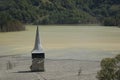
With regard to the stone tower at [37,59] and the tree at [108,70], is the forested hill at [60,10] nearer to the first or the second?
the stone tower at [37,59]

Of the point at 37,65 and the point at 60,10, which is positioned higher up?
the point at 60,10

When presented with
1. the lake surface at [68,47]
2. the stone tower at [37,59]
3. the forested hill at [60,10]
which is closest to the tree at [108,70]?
the stone tower at [37,59]

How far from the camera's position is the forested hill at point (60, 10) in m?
123

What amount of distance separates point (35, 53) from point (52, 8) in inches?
4667

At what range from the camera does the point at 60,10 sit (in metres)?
137

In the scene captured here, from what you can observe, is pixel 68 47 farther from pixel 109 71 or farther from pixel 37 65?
pixel 109 71

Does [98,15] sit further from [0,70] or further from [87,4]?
[0,70]

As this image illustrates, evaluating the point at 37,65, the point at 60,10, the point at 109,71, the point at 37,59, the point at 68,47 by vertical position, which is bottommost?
the point at 68,47

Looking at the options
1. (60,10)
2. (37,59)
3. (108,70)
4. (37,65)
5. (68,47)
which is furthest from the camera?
(60,10)

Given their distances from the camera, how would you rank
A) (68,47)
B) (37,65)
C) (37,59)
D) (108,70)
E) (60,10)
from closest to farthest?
1. (108,70)
2. (37,59)
3. (37,65)
4. (68,47)
5. (60,10)

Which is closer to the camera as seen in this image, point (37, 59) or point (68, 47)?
point (37, 59)

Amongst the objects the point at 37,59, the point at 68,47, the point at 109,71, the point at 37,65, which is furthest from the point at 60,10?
the point at 109,71

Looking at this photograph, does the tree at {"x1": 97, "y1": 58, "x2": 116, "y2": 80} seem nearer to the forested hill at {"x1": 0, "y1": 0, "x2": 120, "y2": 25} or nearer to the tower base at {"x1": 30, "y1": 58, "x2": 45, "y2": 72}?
the tower base at {"x1": 30, "y1": 58, "x2": 45, "y2": 72}

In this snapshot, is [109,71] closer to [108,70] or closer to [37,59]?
[108,70]
